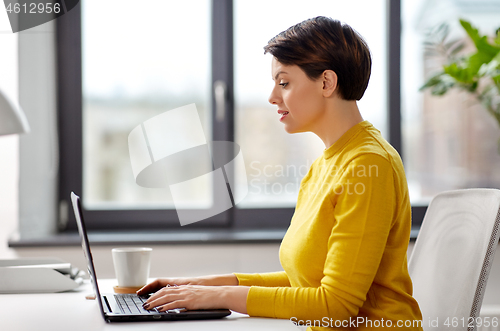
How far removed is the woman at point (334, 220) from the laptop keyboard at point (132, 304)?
0.01 metres

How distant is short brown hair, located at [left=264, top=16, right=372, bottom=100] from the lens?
101 cm

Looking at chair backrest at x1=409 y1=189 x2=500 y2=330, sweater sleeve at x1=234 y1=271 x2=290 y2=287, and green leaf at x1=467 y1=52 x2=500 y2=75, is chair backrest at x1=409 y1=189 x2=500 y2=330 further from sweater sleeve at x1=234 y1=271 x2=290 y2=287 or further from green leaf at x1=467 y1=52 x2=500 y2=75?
green leaf at x1=467 y1=52 x2=500 y2=75

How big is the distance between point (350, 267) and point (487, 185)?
5.51ft

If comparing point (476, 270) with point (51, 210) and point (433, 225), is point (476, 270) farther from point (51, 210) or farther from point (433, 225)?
point (51, 210)

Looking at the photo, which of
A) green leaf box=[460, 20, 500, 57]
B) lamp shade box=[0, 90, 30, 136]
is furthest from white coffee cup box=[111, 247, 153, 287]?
green leaf box=[460, 20, 500, 57]

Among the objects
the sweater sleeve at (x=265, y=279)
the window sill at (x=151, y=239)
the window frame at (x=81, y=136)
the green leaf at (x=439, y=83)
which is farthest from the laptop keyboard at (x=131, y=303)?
the green leaf at (x=439, y=83)

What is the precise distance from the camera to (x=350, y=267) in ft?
2.81

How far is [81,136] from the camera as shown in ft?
7.09

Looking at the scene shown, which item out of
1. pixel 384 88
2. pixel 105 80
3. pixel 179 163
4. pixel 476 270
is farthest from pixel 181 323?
pixel 384 88

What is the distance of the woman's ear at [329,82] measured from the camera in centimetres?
101

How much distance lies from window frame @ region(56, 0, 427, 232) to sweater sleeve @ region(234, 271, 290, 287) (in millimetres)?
1038

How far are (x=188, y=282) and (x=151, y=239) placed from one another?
0.88 metres

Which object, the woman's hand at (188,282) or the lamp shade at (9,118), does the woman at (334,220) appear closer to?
the woman's hand at (188,282)

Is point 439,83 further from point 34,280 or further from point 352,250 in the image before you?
point 34,280
